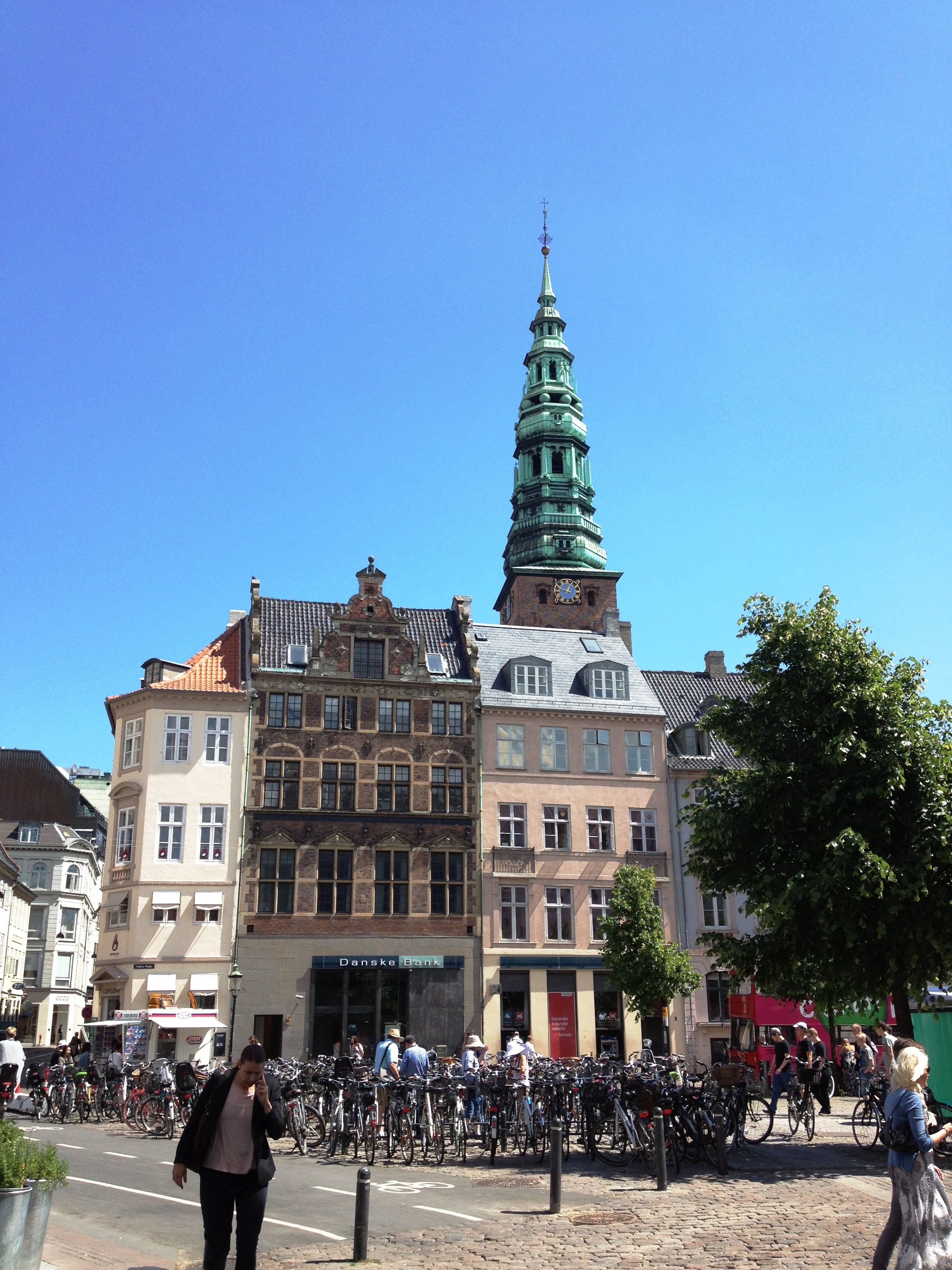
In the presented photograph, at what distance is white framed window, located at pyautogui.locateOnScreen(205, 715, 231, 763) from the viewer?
39875 millimetres

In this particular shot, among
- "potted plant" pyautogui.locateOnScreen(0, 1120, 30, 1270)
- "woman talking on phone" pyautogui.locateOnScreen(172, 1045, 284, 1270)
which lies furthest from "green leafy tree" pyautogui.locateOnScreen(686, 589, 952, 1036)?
"potted plant" pyautogui.locateOnScreen(0, 1120, 30, 1270)

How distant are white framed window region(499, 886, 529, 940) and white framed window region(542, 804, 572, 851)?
202 cm

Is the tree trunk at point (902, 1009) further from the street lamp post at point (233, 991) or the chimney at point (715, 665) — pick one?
the chimney at point (715, 665)

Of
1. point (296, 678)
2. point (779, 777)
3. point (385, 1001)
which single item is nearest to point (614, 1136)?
point (779, 777)

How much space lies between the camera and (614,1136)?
17.8 metres

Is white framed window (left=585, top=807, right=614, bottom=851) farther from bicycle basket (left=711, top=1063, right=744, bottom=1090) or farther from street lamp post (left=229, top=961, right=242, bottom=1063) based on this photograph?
bicycle basket (left=711, top=1063, right=744, bottom=1090)

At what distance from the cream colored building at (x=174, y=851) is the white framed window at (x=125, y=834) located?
5 centimetres

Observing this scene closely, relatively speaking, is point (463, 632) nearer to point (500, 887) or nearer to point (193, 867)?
point (500, 887)

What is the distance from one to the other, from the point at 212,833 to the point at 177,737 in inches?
142

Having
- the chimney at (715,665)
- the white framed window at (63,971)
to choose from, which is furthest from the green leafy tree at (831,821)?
the white framed window at (63,971)

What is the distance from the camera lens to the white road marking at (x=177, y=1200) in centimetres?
1233

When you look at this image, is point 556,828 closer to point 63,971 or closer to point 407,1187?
point 407,1187

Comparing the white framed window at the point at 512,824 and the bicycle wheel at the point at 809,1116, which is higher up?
the white framed window at the point at 512,824

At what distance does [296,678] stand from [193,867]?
7496mm
